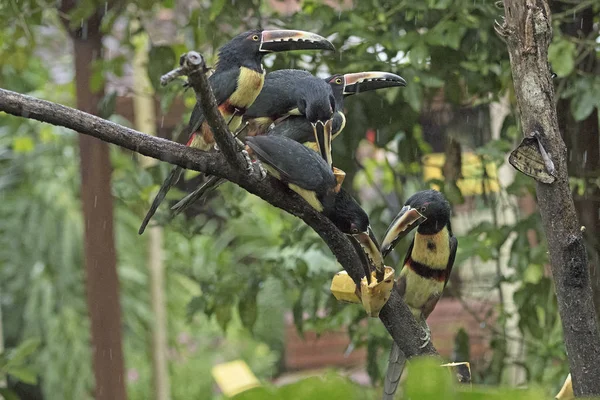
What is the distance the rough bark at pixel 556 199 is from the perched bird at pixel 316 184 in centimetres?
24

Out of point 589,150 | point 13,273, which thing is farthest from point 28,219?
point 589,150

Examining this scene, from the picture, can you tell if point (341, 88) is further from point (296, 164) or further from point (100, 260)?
point (100, 260)

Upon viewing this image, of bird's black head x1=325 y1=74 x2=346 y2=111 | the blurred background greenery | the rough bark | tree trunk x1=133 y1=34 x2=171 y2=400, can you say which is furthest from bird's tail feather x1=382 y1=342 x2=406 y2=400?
tree trunk x1=133 y1=34 x2=171 y2=400

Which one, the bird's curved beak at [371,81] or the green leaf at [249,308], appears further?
the green leaf at [249,308]

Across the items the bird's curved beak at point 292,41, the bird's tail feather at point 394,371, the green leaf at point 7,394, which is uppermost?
the bird's curved beak at point 292,41

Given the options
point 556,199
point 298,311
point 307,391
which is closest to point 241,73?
point 556,199

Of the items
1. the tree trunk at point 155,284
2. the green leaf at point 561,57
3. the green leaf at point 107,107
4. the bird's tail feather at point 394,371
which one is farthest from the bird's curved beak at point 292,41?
the tree trunk at point 155,284

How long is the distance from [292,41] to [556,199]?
0.42 m

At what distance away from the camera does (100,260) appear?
2.27 meters

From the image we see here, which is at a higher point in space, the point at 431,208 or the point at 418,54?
the point at 418,54

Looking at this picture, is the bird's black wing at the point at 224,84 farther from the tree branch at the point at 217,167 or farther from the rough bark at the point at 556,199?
the rough bark at the point at 556,199

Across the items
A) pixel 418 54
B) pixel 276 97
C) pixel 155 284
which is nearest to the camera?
pixel 276 97

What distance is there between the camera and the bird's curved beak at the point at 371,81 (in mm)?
1303

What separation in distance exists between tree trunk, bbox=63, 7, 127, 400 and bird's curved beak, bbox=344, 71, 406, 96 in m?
1.04
